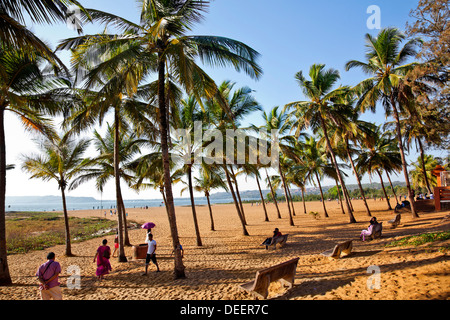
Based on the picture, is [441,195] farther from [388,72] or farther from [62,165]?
[62,165]

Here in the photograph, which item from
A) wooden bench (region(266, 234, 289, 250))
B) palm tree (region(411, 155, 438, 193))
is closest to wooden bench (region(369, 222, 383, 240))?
wooden bench (region(266, 234, 289, 250))

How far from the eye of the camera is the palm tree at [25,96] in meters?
7.20

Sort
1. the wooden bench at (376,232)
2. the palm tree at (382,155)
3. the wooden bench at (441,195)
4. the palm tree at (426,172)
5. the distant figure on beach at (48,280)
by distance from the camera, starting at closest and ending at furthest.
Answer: the distant figure on beach at (48,280) < the wooden bench at (376,232) < the wooden bench at (441,195) < the palm tree at (382,155) < the palm tree at (426,172)

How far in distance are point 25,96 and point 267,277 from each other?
973 cm

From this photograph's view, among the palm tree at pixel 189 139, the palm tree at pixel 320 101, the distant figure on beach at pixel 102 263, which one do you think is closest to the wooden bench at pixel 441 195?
the palm tree at pixel 320 101

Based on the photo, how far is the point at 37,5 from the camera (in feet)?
15.0

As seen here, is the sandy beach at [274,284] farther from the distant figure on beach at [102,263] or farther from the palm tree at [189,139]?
the palm tree at [189,139]

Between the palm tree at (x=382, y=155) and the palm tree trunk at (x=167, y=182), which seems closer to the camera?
the palm tree trunk at (x=167, y=182)

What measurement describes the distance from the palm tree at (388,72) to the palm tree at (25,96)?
56.0ft

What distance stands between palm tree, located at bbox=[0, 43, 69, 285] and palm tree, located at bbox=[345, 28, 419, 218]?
56.0 feet

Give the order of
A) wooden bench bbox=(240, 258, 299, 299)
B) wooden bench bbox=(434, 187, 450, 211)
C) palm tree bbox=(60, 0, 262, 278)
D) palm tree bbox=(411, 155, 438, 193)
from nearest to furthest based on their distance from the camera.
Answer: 1. wooden bench bbox=(240, 258, 299, 299)
2. palm tree bbox=(60, 0, 262, 278)
3. wooden bench bbox=(434, 187, 450, 211)
4. palm tree bbox=(411, 155, 438, 193)

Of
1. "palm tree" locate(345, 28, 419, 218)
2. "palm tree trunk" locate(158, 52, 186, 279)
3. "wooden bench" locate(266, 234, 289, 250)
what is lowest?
"wooden bench" locate(266, 234, 289, 250)

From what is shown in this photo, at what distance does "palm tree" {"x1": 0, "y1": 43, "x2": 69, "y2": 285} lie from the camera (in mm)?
7203

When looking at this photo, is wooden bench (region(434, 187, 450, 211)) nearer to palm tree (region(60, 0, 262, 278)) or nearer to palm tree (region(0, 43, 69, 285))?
palm tree (region(60, 0, 262, 278))
